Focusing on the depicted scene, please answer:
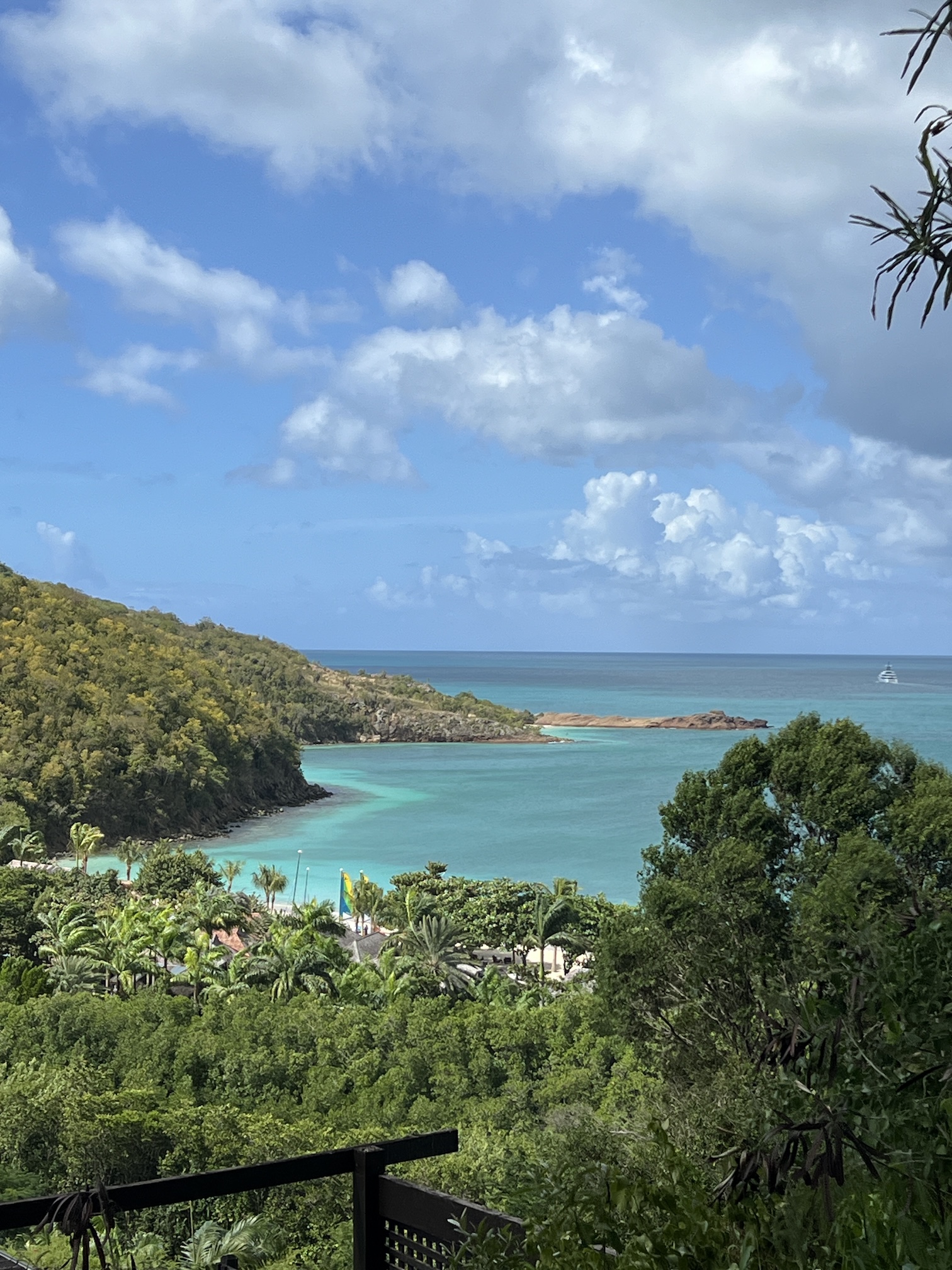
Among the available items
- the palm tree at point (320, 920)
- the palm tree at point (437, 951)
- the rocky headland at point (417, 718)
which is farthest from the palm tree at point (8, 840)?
the rocky headland at point (417, 718)

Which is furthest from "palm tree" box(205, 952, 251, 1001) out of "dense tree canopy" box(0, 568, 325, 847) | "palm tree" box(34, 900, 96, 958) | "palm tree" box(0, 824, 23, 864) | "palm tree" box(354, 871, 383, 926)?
"dense tree canopy" box(0, 568, 325, 847)

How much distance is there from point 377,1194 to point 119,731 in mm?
55650

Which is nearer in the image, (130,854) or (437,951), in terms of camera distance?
(437,951)

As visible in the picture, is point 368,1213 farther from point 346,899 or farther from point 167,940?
point 346,899

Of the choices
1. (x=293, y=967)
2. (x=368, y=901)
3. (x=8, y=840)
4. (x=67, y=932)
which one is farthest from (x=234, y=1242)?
(x=8, y=840)

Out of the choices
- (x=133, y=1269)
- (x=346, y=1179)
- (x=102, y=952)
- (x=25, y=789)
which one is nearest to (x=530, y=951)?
(x=102, y=952)

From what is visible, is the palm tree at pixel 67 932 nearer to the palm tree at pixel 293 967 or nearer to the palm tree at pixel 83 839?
the palm tree at pixel 293 967

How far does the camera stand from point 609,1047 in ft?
61.7

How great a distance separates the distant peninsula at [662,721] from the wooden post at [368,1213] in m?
88.9

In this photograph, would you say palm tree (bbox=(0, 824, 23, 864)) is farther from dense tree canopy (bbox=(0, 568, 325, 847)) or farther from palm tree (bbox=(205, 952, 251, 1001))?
palm tree (bbox=(205, 952, 251, 1001))

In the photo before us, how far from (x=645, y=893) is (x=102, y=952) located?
14381mm

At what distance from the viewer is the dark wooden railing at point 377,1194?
2084 millimetres

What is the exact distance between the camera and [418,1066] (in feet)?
62.3

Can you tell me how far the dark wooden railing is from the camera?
2.08 m
